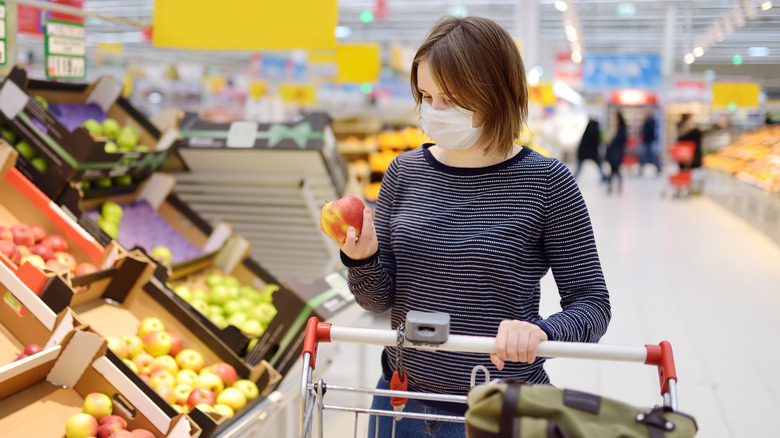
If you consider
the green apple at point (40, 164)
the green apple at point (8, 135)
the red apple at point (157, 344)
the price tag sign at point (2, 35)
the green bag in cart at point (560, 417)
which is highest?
the price tag sign at point (2, 35)

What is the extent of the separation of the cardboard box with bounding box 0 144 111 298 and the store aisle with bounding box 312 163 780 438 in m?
1.28

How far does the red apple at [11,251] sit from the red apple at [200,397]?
787mm

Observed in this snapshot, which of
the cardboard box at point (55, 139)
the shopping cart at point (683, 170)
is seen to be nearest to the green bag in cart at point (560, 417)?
the cardboard box at point (55, 139)

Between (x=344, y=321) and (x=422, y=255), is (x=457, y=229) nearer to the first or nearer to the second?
(x=422, y=255)

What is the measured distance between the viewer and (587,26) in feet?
74.4

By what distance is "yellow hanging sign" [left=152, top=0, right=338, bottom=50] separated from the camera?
361 cm

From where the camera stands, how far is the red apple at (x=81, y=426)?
2.04 meters

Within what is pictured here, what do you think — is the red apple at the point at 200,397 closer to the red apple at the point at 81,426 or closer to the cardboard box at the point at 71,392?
the cardboard box at the point at 71,392

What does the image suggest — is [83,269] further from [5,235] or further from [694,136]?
[694,136]

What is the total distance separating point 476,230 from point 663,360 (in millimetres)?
444

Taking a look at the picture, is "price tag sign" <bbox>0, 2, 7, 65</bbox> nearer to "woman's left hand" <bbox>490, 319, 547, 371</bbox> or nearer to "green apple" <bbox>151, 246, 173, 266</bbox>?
"green apple" <bbox>151, 246, 173, 266</bbox>

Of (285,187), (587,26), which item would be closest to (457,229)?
(285,187)

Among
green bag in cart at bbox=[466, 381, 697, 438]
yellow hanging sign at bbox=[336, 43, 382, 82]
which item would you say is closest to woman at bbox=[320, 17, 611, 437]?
green bag in cart at bbox=[466, 381, 697, 438]

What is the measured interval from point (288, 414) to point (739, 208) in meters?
11.1
